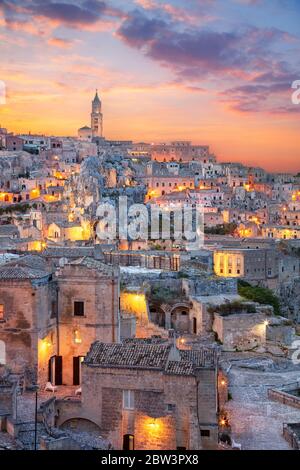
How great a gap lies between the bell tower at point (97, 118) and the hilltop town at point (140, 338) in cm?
Answer: 3989

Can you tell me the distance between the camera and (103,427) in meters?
13.0

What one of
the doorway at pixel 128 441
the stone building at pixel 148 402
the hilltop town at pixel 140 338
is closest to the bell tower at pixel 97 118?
the hilltop town at pixel 140 338

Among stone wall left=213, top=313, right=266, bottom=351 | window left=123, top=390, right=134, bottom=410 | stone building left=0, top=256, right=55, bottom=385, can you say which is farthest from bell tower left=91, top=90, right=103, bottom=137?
window left=123, top=390, right=134, bottom=410

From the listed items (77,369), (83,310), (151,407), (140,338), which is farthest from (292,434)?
(140,338)

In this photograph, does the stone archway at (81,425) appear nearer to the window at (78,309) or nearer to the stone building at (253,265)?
the window at (78,309)

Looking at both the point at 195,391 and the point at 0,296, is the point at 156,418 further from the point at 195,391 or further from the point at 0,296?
the point at 0,296

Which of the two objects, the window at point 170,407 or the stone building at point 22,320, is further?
the stone building at point 22,320

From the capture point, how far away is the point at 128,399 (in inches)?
510

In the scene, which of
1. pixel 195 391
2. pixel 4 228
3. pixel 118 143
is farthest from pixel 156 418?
pixel 118 143

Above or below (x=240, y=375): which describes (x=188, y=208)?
above

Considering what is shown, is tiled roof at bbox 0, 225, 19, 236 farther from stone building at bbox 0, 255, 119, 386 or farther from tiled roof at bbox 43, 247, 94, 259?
stone building at bbox 0, 255, 119, 386

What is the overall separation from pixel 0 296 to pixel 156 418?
4792 millimetres

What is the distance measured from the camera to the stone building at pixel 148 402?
496 inches
